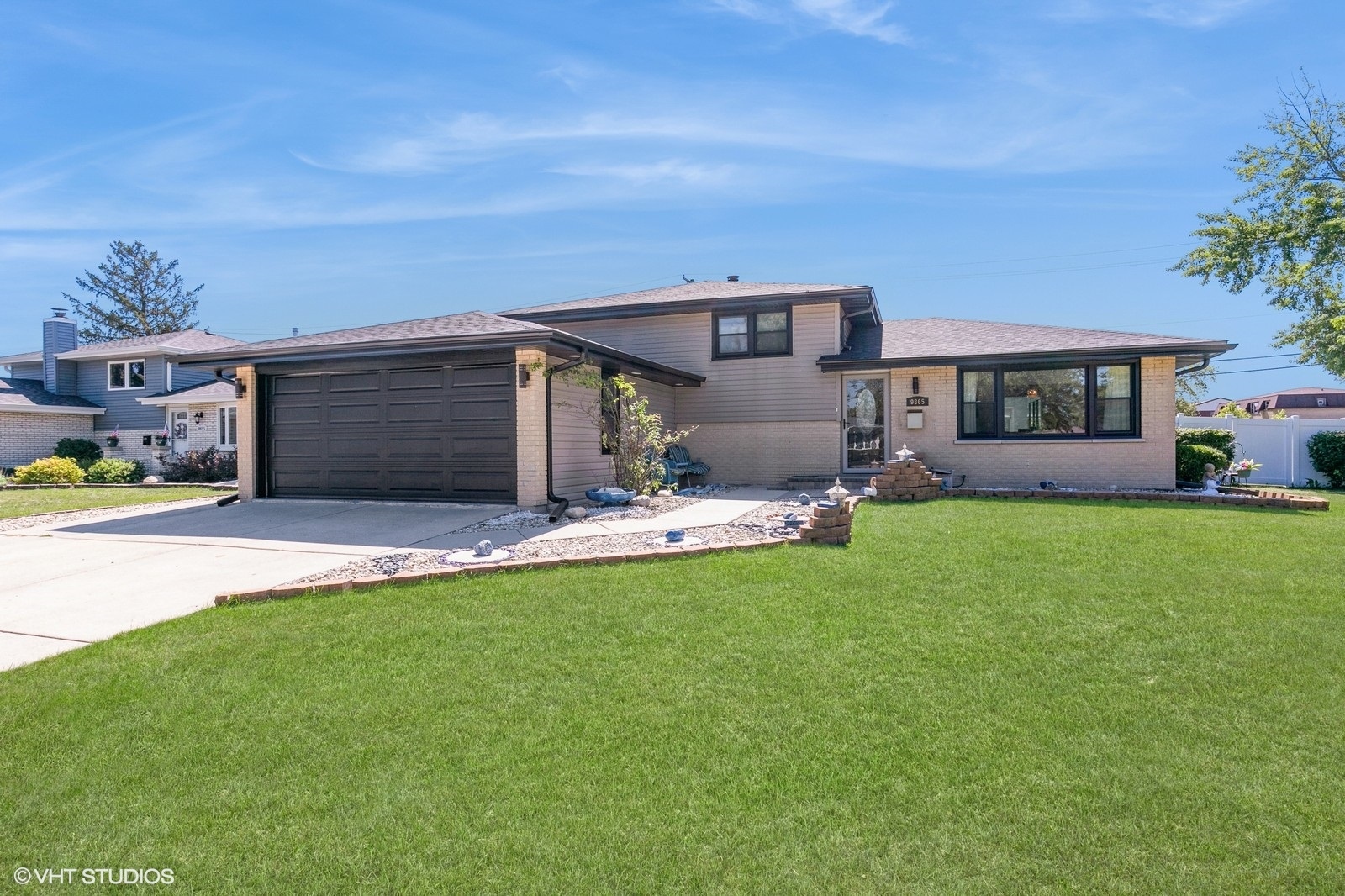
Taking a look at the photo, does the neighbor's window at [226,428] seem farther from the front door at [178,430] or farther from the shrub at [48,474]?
the shrub at [48,474]

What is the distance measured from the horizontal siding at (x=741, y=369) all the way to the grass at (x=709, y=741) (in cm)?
929

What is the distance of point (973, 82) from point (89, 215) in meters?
24.8

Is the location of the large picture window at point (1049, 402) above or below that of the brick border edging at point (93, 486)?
above

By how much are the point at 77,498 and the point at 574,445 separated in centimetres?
1113

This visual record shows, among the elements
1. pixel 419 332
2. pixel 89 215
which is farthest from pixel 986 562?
pixel 89 215

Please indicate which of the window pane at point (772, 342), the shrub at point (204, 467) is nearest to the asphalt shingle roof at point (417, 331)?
the window pane at point (772, 342)

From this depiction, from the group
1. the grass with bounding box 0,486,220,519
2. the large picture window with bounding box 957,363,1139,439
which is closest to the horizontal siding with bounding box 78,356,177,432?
the grass with bounding box 0,486,220,519

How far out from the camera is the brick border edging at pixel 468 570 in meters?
5.16

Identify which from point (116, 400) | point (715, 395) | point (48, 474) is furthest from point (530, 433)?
point (116, 400)

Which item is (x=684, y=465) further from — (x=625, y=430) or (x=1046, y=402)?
(x=1046, y=402)

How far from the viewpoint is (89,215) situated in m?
21.5

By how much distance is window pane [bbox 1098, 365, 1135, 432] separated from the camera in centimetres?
1241

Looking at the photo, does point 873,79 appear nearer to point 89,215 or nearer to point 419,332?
point 419,332

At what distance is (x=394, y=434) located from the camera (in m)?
10.5
